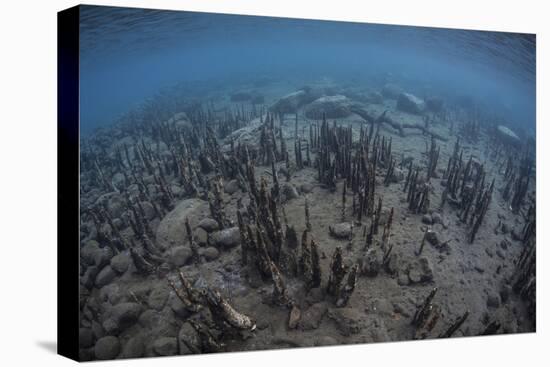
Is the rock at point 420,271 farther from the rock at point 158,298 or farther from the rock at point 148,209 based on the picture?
the rock at point 148,209

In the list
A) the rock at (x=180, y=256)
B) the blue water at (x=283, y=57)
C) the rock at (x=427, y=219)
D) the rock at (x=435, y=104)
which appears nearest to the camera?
the blue water at (x=283, y=57)

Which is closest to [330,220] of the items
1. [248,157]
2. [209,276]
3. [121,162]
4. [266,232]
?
[266,232]

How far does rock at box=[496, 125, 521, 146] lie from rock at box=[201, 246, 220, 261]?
14.4ft

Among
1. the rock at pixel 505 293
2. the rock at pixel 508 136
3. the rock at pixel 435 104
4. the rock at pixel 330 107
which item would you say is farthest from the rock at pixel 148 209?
the rock at pixel 508 136

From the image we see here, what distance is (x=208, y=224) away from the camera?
5758mm

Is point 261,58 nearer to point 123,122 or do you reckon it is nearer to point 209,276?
point 123,122

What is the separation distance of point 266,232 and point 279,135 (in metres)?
1.32

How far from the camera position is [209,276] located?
18.1 feet

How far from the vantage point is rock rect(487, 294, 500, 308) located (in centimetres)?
648

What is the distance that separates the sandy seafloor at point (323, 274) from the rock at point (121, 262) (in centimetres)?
1

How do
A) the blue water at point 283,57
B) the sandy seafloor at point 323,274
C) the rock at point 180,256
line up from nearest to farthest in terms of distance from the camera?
the sandy seafloor at point 323,274
the blue water at point 283,57
the rock at point 180,256

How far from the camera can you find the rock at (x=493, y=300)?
648 cm

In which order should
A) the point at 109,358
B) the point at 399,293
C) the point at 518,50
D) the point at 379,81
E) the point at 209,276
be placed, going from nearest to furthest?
the point at 109,358 → the point at 209,276 → the point at 399,293 → the point at 379,81 → the point at 518,50

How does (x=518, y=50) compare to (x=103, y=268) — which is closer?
(x=103, y=268)
